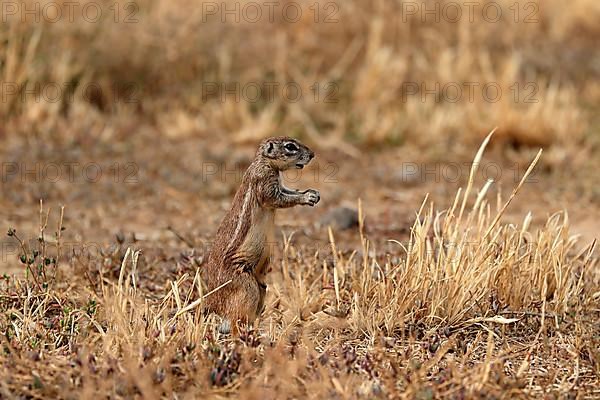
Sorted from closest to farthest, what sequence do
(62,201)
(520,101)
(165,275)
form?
(165,275) < (62,201) < (520,101)

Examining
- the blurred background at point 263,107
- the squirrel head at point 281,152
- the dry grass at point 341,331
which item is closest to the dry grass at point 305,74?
the blurred background at point 263,107

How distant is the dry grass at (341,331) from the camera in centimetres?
431

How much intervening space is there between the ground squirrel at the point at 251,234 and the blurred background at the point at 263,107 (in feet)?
8.59

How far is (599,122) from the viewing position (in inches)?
429

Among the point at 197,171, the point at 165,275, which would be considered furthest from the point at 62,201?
the point at 165,275

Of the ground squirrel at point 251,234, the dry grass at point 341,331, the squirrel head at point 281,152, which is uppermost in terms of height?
the squirrel head at point 281,152

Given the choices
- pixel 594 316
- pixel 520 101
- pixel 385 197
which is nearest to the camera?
pixel 594 316

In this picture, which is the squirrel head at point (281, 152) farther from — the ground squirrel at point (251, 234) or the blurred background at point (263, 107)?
the blurred background at point (263, 107)

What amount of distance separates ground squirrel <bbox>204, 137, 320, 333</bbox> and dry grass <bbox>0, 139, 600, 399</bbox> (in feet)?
0.50

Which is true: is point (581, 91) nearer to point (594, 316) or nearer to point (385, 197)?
point (385, 197)

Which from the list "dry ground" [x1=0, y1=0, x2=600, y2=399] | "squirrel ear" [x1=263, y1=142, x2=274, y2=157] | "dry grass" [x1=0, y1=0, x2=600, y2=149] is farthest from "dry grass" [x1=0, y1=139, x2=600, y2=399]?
"dry grass" [x1=0, y1=0, x2=600, y2=149]

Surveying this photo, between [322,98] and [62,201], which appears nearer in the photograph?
[62,201]

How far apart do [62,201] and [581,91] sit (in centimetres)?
640

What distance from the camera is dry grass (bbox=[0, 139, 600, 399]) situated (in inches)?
170
